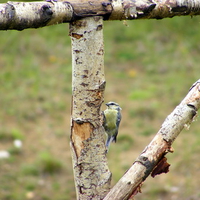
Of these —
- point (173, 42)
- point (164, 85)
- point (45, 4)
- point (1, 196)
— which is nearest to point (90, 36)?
point (45, 4)

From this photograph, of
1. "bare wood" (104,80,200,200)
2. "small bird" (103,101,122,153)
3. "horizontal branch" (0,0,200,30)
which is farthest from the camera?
"small bird" (103,101,122,153)

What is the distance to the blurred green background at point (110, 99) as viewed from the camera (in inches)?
170

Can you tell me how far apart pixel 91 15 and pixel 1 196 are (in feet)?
8.58

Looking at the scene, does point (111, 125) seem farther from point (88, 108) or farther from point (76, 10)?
point (76, 10)

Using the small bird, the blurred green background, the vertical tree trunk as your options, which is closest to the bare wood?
the vertical tree trunk

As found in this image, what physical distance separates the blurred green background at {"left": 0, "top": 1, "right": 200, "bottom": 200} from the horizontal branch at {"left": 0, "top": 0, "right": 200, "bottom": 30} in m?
2.35

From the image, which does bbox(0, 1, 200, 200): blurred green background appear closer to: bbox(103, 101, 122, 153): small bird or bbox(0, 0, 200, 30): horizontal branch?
bbox(103, 101, 122, 153): small bird

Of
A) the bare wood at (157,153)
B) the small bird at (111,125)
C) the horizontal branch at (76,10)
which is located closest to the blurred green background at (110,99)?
the small bird at (111,125)

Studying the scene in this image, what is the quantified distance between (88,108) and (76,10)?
44cm

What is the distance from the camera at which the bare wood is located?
6.14ft

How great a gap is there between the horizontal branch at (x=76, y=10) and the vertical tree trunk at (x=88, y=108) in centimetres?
6

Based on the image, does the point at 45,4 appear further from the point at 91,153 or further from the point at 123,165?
the point at 123,165

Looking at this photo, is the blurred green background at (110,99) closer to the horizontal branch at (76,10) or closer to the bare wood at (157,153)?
the bare wood at (157,153)

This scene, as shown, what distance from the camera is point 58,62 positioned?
6.62 m
